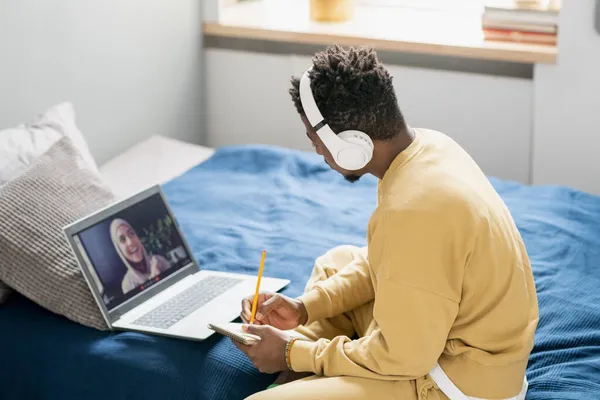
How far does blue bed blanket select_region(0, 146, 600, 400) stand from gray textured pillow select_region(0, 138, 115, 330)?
0.15 ft

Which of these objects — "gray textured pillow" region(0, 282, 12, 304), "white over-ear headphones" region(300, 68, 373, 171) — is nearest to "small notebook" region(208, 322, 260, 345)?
"white over-ear headphones" region(300, 68, 373, 171)

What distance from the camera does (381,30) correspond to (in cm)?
313

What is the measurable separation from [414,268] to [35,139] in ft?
3.99

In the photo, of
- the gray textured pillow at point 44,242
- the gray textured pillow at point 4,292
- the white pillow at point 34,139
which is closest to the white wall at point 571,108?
the white pillow at point 34,139

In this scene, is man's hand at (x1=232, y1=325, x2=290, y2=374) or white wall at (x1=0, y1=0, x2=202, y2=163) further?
white wall at (x1=0, y1=0, x2=202, y2=163)

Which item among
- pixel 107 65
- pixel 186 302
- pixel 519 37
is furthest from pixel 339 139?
pixel 519 37

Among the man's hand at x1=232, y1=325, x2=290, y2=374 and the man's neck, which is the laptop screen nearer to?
the man's hand at x1=232, y1=325, x2=290, y2=374

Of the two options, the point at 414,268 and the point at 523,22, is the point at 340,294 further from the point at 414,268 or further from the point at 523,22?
the point at 523,22

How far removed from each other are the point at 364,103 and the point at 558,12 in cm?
164

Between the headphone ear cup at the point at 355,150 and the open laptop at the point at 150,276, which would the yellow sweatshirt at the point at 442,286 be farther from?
the open laptop at the point at 150,276

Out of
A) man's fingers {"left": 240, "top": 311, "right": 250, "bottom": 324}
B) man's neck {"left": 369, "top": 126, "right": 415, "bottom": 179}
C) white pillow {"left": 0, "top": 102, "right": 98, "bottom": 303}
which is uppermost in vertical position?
man's neck {"left": 369, "top": 126, "right": 415, "bottom": 179}

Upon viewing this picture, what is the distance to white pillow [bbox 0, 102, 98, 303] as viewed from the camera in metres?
2.11

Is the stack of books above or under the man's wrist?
above

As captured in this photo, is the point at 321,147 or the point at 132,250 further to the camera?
the point at 132,250
